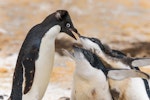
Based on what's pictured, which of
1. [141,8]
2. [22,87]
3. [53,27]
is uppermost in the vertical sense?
[141,8]

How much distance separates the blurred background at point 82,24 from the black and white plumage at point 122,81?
60 cm

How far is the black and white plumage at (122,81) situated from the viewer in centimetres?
218

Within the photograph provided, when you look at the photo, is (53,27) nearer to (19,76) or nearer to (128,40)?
(19,76)

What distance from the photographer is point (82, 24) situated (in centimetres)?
354

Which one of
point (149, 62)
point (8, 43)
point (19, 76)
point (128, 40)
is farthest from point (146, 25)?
point (19, 76)

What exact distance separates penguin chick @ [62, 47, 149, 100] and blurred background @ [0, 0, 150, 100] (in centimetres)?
61

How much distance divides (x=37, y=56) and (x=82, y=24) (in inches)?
60.8

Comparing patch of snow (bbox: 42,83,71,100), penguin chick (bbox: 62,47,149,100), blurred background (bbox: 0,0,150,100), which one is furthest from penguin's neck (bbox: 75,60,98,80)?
blurred background (bbox: 0,0,150,100)

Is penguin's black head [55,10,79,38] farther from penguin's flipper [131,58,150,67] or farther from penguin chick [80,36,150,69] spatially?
penguin's flipper [131,58,150,67]

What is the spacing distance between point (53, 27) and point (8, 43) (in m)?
1.29

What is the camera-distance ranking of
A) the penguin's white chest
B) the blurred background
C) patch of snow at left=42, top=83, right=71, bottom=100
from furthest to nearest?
the blurred background, patch of snow at left=42, top=83, right=71, bottom=100, the penguin's white chest

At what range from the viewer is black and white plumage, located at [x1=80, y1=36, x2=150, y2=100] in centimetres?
218

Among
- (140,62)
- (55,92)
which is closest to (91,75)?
(140,62)

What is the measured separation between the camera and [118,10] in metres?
3.65
